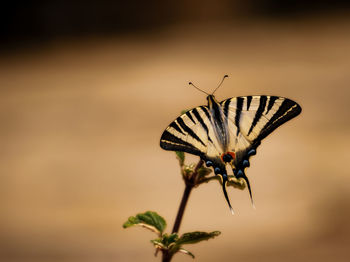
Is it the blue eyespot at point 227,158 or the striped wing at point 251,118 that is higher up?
the striped wing at point 251,118

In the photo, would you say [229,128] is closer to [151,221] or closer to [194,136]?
[194,136]

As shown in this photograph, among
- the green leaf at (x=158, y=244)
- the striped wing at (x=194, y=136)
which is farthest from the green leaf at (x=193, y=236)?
the striped wing at (x=194, y=136)

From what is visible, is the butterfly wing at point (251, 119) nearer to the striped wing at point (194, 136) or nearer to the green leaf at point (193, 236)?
the striped wing at point (194, 136)

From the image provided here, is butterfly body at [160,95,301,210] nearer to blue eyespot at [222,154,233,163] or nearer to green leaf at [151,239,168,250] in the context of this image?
blue eyespot at [222,154,233,163]

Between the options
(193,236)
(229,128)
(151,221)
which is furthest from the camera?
(229,128)

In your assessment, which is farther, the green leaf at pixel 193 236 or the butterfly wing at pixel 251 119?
Result: the butterfly wing at pixel 251 119

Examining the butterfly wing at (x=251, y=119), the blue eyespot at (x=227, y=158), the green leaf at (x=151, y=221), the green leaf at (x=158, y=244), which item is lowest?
the green leaf at (x=158, y=244)

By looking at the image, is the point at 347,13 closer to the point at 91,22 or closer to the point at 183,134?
the point at 91,22

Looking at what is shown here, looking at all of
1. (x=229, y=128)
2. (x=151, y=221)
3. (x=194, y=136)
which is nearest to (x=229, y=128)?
(x=229, y=128)
